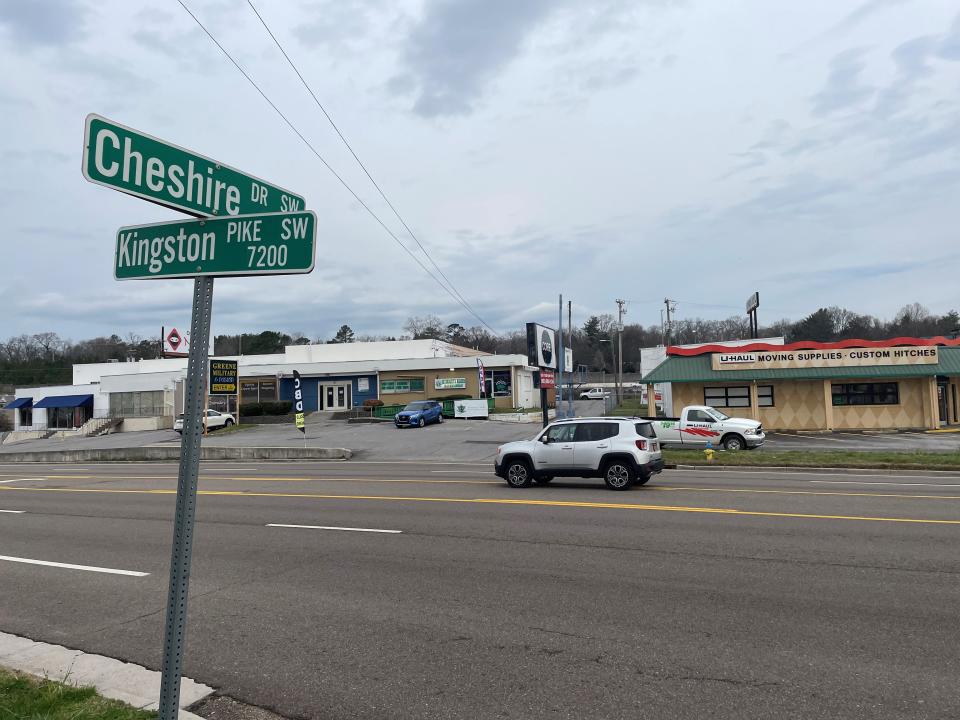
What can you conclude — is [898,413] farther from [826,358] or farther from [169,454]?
[169,454]

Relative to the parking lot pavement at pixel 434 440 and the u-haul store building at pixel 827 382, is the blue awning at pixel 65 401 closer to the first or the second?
the parking lot pavement at pixel 434 440

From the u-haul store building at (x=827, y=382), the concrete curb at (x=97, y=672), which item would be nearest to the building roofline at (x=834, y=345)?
the u-haul store building at (x=827, y=382)

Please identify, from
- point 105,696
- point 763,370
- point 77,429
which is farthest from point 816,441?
point 77,429

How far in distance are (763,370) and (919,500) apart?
22795 millimetres

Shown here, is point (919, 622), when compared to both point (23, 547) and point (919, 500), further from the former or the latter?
point (23, 547)

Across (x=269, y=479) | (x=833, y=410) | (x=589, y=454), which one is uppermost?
(x=833, y=410)

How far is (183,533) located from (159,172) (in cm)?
180

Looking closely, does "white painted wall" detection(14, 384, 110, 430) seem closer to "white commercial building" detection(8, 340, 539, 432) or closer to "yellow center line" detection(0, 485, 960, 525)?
"white commercial building" detection(8, 340, 539, 432)

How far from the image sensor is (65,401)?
206ft

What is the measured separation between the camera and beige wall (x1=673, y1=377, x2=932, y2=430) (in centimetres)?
3509

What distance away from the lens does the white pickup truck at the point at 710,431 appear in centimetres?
2680

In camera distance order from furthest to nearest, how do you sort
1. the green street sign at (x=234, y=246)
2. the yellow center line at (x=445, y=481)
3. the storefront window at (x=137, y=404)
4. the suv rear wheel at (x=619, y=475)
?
the storefront window at (x=137, y=404)
the suv rear wheel at (x=619, y=475)
the yellow center line at (x=445, y=481)
the green street sign at (x=234, y=246)

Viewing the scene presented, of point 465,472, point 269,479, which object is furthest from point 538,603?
point 269,479

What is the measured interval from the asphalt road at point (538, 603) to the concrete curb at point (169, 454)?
53.1 ft
